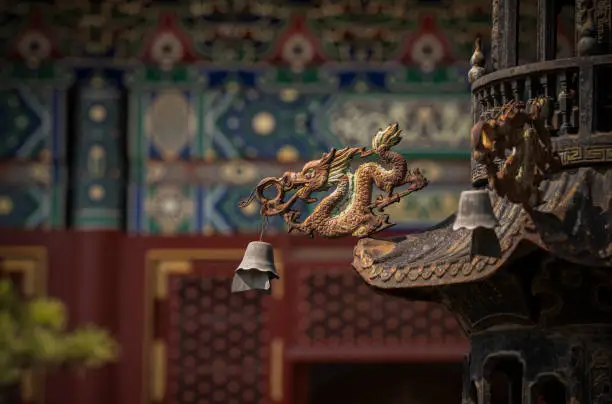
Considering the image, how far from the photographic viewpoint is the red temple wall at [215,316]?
48.5ft

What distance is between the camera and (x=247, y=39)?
15.2 meters

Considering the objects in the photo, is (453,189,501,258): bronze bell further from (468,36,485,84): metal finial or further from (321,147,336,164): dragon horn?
(468,36,485,84): metal finial

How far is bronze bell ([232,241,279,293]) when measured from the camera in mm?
8844

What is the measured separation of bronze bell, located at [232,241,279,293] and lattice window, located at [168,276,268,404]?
598cm

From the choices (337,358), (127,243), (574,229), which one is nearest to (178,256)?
(127,243)

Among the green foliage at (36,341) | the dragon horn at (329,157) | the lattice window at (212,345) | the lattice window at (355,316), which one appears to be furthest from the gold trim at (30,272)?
the dragon horn at (329,157)

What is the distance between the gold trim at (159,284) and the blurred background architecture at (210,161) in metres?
0.01

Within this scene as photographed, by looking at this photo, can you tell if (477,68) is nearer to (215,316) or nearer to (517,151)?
(517,151)

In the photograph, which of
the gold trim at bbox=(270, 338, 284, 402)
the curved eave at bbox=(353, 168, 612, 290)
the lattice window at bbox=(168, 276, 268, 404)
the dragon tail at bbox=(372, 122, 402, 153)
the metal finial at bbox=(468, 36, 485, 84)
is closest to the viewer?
the curved eave at bbox=(353, 168, 612, 290)

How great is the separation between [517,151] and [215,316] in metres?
7.47

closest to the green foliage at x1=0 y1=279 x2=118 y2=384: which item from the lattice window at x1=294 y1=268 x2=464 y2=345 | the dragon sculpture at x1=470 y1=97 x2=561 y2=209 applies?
the lattice window at x1=294 y1=268 x2=464 y2=345

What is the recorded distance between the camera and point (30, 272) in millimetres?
14859

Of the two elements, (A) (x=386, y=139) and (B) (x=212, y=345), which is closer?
(A) (x=386, y=139)

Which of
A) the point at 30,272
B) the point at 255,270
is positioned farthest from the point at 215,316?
the point at 255,270
